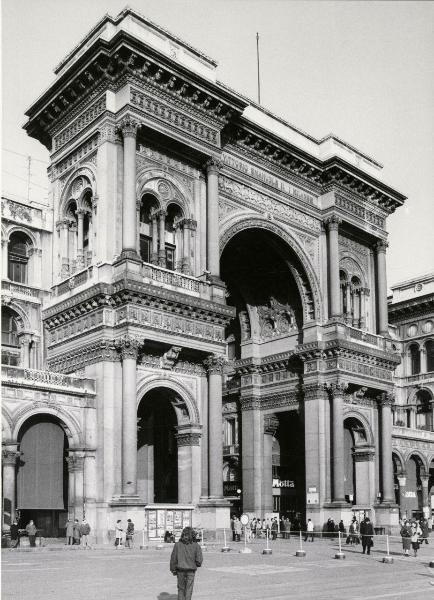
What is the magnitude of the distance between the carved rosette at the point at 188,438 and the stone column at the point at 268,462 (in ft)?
41.4

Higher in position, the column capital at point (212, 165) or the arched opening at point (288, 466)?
the column capital at point (212, 165)

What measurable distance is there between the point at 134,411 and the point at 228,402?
1879 centimetres

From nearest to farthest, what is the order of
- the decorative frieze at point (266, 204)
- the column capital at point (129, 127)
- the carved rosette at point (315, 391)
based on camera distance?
1. the column capital at point (129, 127)
2. the decorative frieze at point (266, 204)
3. the carved rosette at point (315, 391)

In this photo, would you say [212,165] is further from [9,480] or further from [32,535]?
[32,535]

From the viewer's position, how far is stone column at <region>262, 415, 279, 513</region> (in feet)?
153

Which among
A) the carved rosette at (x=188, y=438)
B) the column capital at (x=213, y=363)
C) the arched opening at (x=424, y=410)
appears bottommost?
the carved rosette at (x=188, y=438)

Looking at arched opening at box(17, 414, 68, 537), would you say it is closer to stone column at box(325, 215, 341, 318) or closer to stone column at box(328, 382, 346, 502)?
stone column at box(328, 382, 346, 502)

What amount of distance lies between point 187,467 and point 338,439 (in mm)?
10896

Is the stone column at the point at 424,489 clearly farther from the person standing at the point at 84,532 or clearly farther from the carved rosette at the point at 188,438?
the person standing at the point at 84,532

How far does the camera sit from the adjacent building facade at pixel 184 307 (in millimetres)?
32812

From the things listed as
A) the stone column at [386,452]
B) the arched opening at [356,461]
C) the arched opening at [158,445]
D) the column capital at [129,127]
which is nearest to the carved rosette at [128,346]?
the arched opening at [158,445]

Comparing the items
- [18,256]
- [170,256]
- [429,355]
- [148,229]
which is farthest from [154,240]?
[429,355]

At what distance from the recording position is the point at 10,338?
38844 mm

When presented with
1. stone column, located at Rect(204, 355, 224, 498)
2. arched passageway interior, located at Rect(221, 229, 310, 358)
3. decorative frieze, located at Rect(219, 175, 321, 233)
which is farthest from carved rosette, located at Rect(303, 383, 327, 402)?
stone column, located at Rect(204, 355, 224, 498)
